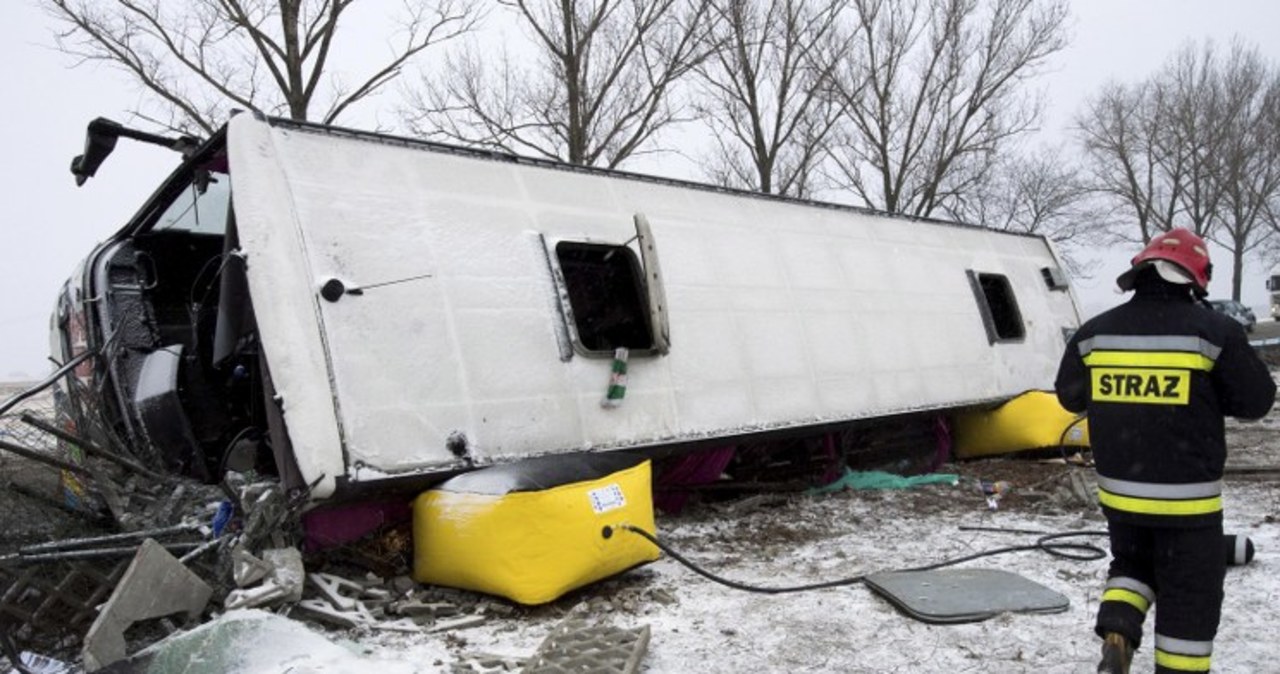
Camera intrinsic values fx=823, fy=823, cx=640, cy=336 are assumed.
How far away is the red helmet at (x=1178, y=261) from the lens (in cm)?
281

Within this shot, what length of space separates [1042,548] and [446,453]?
324 centimetres

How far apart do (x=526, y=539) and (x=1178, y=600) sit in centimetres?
A: 248

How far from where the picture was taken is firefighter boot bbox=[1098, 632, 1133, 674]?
8.70 feet

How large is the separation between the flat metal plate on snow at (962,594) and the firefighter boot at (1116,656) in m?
0.79

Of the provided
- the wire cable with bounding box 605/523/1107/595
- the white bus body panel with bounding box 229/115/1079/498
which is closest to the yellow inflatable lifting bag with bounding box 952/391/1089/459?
the white bus body panel with bounding box 229/115/1079/498

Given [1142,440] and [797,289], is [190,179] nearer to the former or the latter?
[797,289]

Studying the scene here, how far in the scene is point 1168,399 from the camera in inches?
108

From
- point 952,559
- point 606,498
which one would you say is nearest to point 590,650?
→ point 606,498

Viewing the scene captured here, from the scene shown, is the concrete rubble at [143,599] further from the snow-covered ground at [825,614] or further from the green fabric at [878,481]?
the green fabric at [878,481]

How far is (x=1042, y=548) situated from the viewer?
448 cm

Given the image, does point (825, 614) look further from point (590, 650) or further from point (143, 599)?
point (143, 599)

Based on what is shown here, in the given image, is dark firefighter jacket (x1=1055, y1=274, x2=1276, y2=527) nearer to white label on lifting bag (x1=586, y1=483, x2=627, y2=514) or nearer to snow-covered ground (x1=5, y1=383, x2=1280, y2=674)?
snow-covered ground (x1=5, y1=383, x2=1280, y2=674)

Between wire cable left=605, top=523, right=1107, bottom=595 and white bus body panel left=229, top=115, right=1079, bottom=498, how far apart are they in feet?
2.84

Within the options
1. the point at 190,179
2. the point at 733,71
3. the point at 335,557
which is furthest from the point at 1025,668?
the point at 733,71
